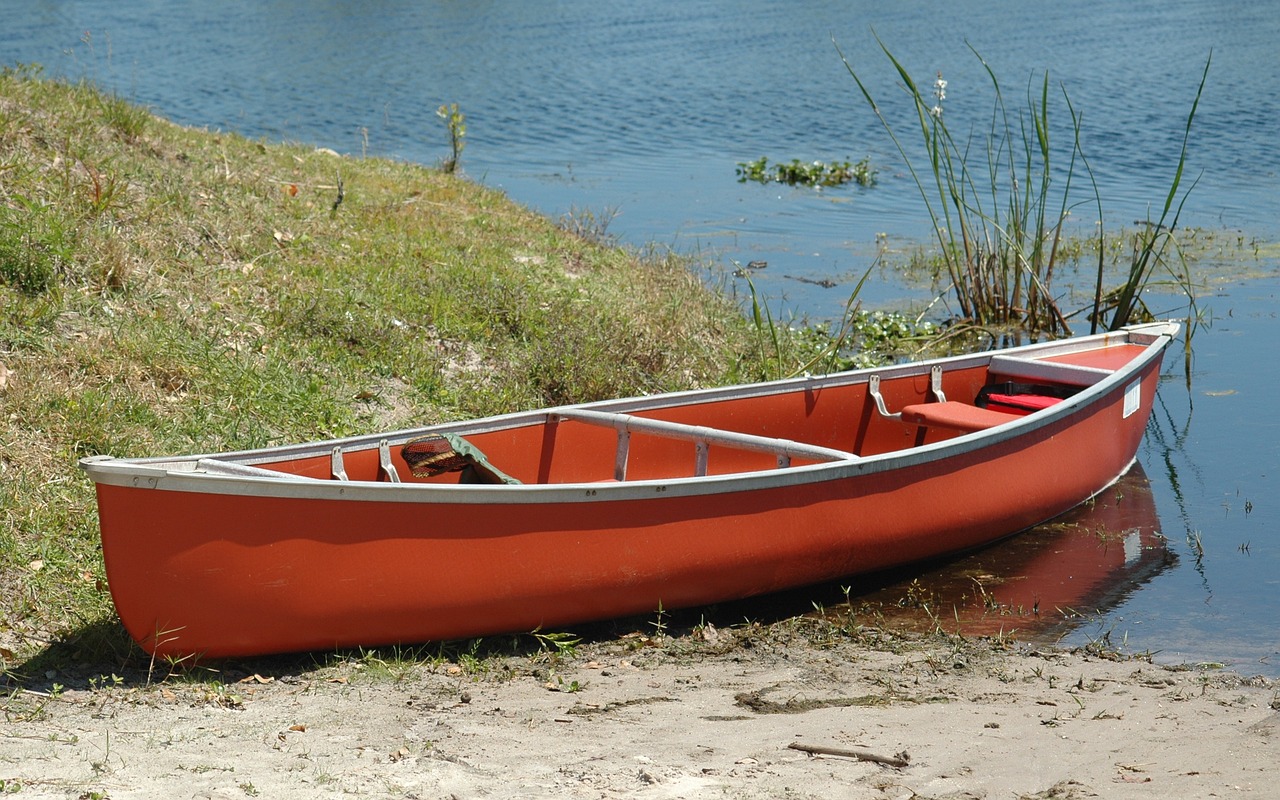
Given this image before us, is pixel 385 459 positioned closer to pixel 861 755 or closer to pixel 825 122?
pixel 861 755

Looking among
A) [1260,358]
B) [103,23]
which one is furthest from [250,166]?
[103,23]

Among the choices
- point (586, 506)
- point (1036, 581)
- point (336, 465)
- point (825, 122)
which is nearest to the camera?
point (586, 506)

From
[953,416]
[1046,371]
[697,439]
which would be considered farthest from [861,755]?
[1046,371]

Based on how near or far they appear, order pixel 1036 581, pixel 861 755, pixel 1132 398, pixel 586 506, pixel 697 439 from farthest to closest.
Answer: pixel 1132 398
pixel 1036 581
pixel 697 439
pixel 586 506
pixel 861 755

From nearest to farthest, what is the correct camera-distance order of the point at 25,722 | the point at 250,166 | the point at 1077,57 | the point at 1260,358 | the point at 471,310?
1. the point at 25,722
2. the point at 471,310
3. the point at 1260,358
4. the point at 250,166
5. the point at 1077,57

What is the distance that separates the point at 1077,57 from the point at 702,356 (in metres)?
18.8

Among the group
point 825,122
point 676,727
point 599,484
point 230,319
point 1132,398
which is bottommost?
point 676,727

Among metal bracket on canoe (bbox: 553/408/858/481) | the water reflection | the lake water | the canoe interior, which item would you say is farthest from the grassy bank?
the water reflection

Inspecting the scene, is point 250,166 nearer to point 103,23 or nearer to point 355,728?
point 355,728

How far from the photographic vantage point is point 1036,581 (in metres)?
6.59

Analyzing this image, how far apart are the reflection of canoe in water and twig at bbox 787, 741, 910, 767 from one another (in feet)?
5.85

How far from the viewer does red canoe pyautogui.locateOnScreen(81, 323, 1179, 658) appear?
4590 millimetres

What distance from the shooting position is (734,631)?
5691 mm

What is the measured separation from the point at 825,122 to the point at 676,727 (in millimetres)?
17665
